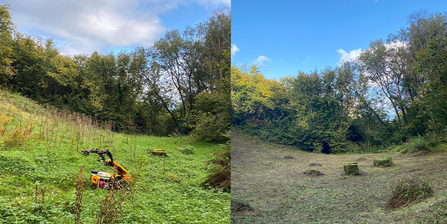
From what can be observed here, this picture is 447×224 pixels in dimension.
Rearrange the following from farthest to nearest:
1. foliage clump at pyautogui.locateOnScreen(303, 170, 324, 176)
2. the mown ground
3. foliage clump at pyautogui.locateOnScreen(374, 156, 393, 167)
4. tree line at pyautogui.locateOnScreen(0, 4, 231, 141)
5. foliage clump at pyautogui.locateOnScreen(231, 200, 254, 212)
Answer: tree line at pyautogui.locateOnScreen(0, 4, 231, 141) → foliage clump at pyautogui.locateOnScreen(303, 170, 324, 176) → foliage clump at pyautogui.locateOnScreen(374, 156, 393, 167) → foliage clump at pyautogui.locateOnScreen(231, 200, 254, 212) → the mown ground

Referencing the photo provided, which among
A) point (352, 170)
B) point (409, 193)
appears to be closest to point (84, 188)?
point (409, 193)

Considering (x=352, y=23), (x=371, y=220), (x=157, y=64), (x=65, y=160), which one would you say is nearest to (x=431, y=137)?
(x=352, y=23)

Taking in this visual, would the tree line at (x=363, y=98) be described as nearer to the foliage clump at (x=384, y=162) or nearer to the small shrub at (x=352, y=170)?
the foliage clump at (x=384, y=162)

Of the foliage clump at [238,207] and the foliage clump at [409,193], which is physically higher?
the foliage clump at [409,193]

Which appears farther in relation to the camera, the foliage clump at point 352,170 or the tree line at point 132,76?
the tree line at point 132,76

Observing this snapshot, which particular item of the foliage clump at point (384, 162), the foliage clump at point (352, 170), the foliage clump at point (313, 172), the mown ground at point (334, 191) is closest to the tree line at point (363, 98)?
the mown ground at point (334, 191)

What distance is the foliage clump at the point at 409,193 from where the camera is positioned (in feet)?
8.35

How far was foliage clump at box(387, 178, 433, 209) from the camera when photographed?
254cm

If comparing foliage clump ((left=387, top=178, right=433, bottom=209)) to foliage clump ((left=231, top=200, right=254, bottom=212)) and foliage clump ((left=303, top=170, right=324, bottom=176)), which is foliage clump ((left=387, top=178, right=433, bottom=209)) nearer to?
foliage clump ((left=231, top=200, right=254, bottom=212))

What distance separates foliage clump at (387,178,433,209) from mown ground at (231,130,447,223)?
73 millimetres

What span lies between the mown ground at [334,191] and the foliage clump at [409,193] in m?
0.07

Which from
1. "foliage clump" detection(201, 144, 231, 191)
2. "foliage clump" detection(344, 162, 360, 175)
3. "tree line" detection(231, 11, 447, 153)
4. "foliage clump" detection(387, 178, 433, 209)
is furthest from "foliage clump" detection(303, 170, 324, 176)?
"foliage clump" detection(201, 144, 231, 191)

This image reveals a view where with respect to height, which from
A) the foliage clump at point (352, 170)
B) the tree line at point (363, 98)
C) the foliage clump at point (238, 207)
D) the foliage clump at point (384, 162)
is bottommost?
the foliage clump at point (238, 207)

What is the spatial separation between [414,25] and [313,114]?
3640mm
